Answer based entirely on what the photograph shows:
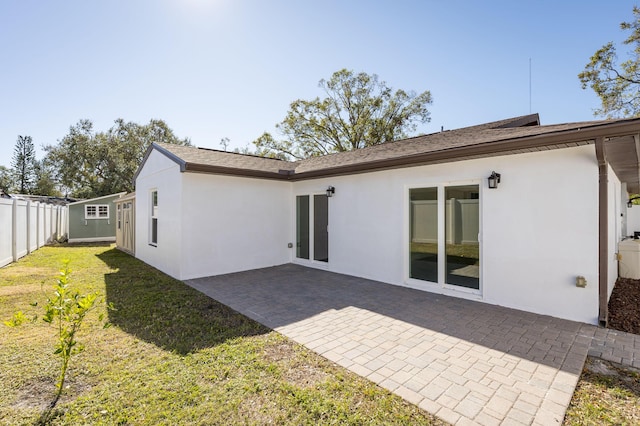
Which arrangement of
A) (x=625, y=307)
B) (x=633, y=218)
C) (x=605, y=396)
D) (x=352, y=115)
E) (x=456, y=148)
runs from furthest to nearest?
1. (x=352, y=115)
2. (x=633, y=218)
3. (x=456, y=148)
4. (x=625, y=307)
5. (x=605, y=396)

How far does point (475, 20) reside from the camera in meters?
9.83

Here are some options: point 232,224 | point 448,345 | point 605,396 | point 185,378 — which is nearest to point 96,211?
point 232,224

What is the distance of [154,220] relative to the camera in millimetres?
10281

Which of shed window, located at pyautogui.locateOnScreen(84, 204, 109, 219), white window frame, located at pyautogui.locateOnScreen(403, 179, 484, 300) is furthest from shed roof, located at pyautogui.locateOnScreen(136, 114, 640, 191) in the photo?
shed window, located at pyautogui.locateOnScreen(84, 204, 109, 219)

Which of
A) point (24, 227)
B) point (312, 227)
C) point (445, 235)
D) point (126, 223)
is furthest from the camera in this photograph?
point (126, 223)

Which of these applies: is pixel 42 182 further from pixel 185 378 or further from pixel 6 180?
pixel 185 378

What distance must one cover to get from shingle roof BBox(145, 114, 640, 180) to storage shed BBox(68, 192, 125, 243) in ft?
42.1

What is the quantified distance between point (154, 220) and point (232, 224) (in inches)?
135

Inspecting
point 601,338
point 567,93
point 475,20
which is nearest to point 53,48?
point 475,20

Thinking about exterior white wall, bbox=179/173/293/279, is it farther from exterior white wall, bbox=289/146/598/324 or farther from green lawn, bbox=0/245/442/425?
exterior white wall, bbox=289/146/598/324

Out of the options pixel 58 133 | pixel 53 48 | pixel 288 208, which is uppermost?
pixel 58 133

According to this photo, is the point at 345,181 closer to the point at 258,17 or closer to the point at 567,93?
the point at 258,17

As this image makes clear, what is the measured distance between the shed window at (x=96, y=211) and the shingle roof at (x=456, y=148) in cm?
1294

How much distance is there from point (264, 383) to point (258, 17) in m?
9.99
